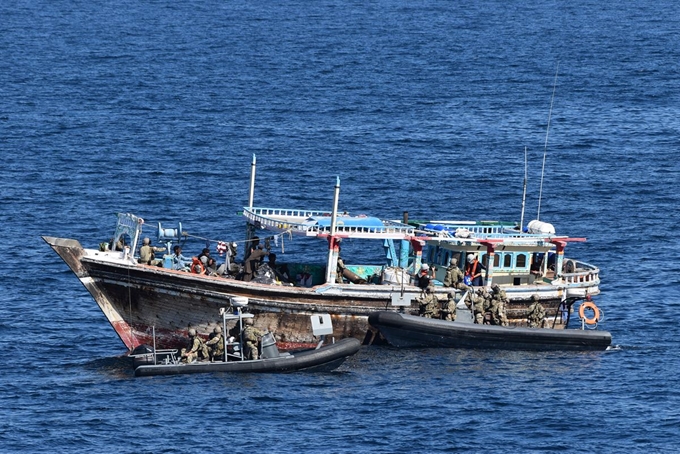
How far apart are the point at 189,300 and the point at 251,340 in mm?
3259

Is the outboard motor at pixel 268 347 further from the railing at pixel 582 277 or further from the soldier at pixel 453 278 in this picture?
the railing at pixel 582 277

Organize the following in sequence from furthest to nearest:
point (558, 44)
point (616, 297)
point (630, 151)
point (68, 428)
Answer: point (558, 44)
point (630, 151)
point (616, 297)
point (68, 428)

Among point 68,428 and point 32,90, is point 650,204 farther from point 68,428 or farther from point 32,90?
point 32,90

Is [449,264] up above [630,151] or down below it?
below

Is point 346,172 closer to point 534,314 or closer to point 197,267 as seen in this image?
point 534,314

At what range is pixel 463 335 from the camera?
2251 inches

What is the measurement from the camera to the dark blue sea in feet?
165

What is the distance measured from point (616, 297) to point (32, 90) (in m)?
67.8

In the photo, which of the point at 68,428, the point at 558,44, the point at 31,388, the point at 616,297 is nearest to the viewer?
the point at 68,428

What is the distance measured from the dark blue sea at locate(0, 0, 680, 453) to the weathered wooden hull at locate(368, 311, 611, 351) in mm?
521

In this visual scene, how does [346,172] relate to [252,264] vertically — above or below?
above

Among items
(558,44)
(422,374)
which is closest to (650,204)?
(422,374)

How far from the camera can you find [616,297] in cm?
6788

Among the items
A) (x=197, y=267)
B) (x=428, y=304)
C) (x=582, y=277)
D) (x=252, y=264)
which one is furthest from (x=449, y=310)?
(x=197, y=267)
